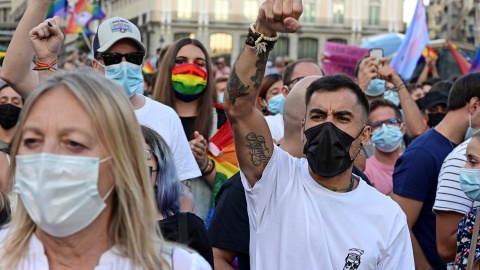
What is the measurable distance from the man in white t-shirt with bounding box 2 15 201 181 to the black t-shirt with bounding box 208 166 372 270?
0.61 m

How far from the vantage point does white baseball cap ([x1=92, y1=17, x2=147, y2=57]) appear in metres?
4.67

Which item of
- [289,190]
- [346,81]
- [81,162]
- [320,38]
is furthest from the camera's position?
[320,38]

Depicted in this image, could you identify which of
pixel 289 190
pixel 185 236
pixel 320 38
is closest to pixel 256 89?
pixel 289 190

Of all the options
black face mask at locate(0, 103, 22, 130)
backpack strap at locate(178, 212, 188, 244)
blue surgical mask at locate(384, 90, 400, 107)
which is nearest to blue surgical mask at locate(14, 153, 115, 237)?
backpack strap at locate(178, 212, 188, 244)

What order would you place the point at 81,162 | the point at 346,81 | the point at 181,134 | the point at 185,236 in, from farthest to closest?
the point at 181,134, the point at 346,81, the point at 185,236, the point at 81,162

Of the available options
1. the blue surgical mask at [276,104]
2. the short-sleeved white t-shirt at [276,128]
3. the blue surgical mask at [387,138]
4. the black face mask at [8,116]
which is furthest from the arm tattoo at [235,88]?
the blue surgical mask at [276,104]

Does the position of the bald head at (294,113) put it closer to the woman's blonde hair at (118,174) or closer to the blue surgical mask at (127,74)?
the blue surgical mask at (127,74)

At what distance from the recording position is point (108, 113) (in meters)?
2.25

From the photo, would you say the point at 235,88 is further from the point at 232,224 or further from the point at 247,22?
the point at 247,22

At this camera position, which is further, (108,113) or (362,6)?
(362,6)

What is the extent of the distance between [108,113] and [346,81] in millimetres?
1812

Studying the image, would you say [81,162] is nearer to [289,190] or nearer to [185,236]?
[185,236]

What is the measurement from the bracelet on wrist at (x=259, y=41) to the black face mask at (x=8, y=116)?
111 inches

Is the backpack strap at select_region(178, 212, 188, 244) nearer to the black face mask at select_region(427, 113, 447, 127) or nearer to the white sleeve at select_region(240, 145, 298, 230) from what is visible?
the white sleeve at select_region(240, 145, 298, 230)
